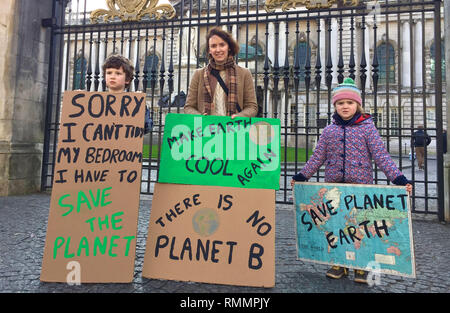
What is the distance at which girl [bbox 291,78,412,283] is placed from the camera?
254 centimetres

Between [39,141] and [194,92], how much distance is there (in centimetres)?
504

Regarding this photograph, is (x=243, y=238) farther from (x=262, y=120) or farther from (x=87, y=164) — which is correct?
(x=87, y=164)

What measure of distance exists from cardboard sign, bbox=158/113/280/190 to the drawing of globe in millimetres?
226

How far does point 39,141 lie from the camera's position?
654 centimetres

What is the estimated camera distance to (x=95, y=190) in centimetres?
248

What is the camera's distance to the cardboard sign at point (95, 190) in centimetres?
242

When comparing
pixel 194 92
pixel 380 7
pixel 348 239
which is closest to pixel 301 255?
pixel 348 239

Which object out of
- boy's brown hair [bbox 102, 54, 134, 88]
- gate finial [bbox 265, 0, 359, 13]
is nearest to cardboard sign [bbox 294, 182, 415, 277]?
boy's brown hair [bbox 102, 54, 134, 88]

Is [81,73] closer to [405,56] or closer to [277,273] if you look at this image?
[277,273]

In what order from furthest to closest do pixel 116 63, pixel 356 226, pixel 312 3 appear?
1. pixel 312 3
2. pixel 116 63
3. pixel 356 226

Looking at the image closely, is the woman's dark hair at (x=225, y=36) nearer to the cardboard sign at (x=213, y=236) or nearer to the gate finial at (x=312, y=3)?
the cardboard sign at (x=213, y=236)

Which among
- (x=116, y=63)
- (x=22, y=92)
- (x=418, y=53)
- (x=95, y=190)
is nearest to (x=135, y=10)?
(x=22, y=92)

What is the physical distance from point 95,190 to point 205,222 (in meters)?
0.91

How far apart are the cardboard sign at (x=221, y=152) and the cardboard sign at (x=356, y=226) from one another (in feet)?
1.51
